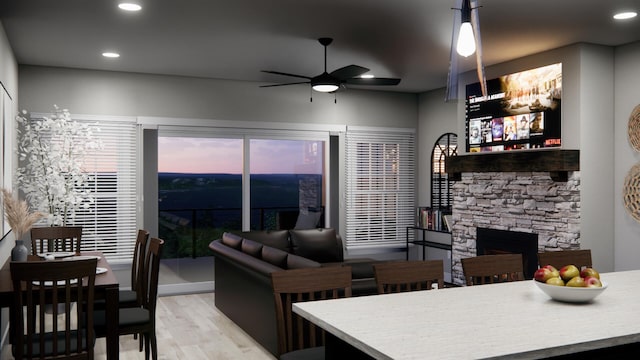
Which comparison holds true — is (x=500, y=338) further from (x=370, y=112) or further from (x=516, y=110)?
(x=370, y=112)

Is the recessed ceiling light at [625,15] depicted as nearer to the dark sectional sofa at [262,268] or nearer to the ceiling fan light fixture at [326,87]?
the ceiling fan light fixture at [326,87]

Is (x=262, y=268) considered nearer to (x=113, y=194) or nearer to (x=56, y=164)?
(x=56, y=164)

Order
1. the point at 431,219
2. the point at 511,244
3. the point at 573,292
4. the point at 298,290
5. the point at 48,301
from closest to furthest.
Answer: the point at 573,292 → the point at 298,290 → the point at 48,301 → the point at 511,244 → the point at 431,219

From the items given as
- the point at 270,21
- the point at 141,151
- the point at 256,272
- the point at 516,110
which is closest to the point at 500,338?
the point at 256,272

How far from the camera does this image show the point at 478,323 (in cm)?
217

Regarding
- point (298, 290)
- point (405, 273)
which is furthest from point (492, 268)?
point (298, 290)

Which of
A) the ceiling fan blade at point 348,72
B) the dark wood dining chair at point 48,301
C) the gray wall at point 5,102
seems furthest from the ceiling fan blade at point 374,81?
the dark wood dining chair at point 48,301

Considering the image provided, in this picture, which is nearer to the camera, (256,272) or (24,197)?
(256,272)

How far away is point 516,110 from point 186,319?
13.7ft

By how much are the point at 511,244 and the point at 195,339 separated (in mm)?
3554

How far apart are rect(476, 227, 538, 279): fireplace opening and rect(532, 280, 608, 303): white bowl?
369 centimetres

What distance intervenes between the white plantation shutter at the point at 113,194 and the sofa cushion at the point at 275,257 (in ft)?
9.46

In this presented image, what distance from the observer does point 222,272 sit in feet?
19.4

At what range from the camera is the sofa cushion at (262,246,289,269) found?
14.7 feet
